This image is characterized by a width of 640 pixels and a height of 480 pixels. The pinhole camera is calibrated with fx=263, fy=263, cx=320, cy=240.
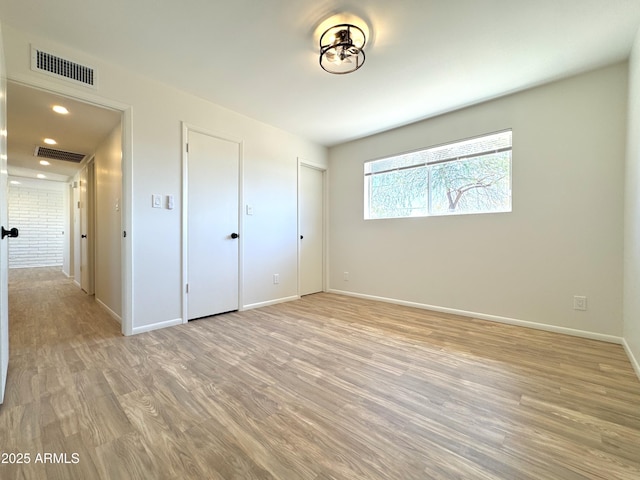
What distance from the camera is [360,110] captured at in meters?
3.20

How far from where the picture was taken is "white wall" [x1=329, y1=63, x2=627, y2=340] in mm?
2369

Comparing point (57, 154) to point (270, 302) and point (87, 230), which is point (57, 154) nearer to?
point (87, 230)

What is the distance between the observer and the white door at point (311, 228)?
4.24 metres

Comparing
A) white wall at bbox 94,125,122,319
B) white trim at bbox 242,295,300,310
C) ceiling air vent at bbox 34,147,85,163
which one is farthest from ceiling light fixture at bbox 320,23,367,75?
ceiling air vent at bbox 34,147,85,163

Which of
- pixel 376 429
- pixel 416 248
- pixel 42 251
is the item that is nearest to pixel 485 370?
pixel 376 429

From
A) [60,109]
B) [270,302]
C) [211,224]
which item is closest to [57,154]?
[60,109]

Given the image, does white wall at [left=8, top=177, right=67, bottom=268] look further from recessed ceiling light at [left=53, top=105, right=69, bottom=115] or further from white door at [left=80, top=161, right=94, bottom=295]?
recessed ceiling light at [left=53, top=105, right=69, bottom=115]

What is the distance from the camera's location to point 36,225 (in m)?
7.41

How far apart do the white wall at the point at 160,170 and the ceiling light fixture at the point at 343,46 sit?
1574 mm

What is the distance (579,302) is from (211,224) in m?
3.87

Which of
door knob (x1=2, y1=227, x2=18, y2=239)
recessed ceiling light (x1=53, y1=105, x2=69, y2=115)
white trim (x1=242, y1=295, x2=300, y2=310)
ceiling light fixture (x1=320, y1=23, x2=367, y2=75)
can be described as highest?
ceiling light fixture (x1=320, y1=23, x2=367, y2=75)

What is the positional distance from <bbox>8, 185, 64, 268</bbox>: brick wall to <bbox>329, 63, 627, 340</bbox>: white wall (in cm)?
976

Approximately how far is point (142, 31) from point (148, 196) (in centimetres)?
136

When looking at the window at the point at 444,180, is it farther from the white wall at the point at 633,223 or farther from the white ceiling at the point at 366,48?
the white wall at the point at 633,223
